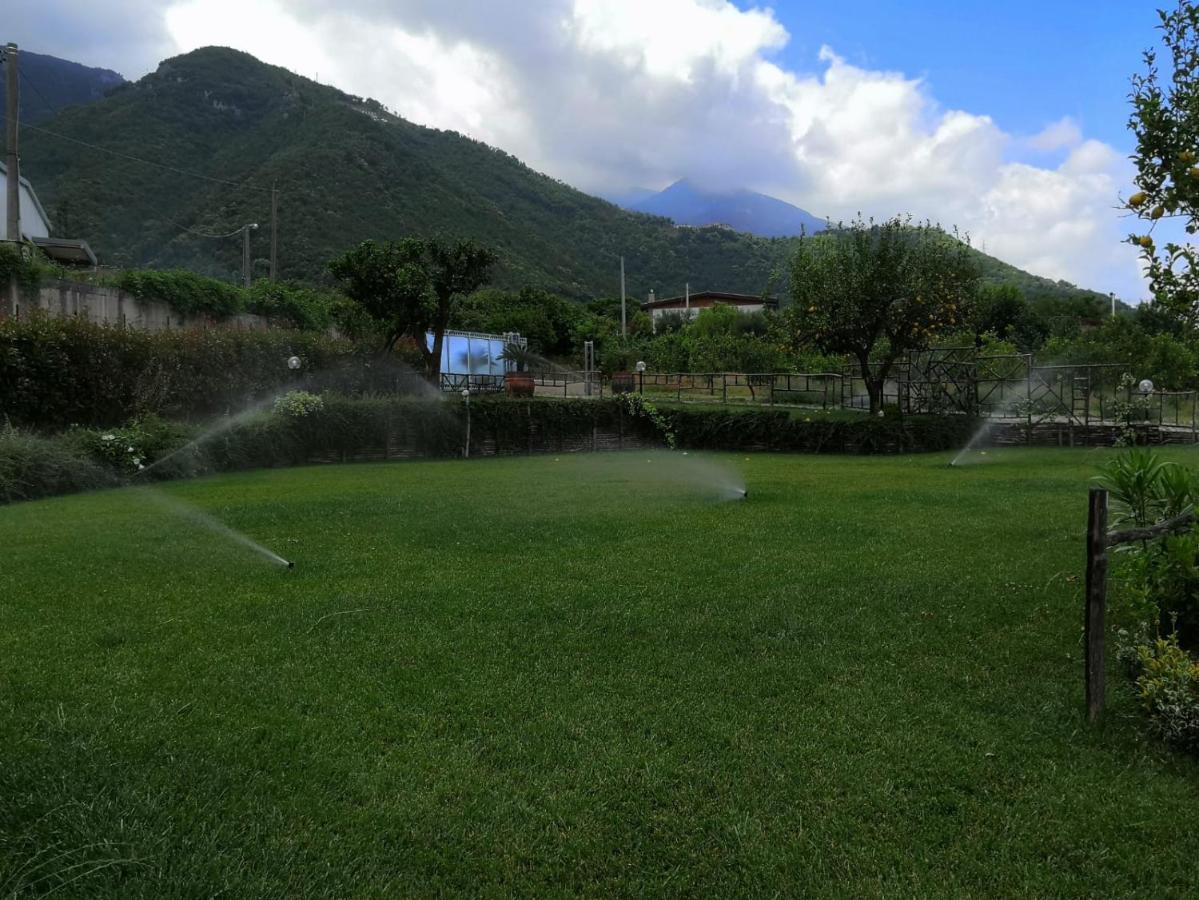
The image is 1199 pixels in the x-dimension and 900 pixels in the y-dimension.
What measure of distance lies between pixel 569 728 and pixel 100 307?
68.4 ft

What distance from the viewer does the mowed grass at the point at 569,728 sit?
2.54 meters

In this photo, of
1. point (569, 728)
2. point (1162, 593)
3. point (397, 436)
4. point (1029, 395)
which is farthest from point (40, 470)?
point (1029, 395)

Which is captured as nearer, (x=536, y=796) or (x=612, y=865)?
(x=612, y=865)

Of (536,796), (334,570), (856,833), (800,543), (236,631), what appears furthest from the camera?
(800,543)

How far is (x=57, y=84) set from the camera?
55688 millimetres

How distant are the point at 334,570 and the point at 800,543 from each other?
13.3 ft

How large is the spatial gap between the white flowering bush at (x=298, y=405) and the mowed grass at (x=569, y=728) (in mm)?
10394

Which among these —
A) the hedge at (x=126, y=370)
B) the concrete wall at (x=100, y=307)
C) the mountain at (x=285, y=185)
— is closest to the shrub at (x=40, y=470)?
the hedge at (x=126, y=370)

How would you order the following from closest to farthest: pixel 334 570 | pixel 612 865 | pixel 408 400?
1. pixel 612 865
2. pixel 334 570
3. pixel 408 400

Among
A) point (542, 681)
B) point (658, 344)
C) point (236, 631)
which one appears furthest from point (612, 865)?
point (658, 344)

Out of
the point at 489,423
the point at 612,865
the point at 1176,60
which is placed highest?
the point at 1176,60

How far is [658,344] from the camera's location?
45.1 meters

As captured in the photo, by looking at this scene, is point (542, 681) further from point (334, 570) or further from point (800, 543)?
point (800, 543)

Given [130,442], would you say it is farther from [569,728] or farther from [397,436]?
[569,728]
